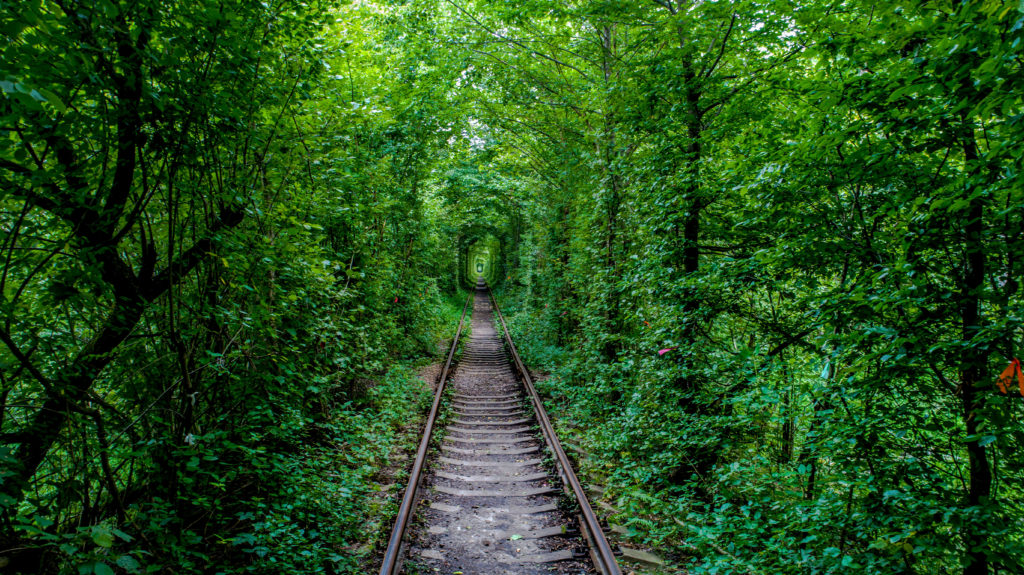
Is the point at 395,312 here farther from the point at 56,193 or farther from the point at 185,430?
the point at 56,193

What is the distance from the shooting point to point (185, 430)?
283 cm

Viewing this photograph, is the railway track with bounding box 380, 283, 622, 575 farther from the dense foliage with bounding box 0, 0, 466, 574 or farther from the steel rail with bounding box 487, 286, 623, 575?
the dense foliage with bounding box 0, 0, 466, 574

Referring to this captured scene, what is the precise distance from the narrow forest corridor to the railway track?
6 centimetres

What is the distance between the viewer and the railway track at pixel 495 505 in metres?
3.81

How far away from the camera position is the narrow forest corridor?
2094mm

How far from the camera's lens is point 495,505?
4836 mm

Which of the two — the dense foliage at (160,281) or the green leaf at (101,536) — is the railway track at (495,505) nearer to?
the dense foliage at (160,281)

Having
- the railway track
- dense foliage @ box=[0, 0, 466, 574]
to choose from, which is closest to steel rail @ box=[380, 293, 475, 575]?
the railway track

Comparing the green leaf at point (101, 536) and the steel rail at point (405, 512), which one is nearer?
the green leaf at point (101, 536)

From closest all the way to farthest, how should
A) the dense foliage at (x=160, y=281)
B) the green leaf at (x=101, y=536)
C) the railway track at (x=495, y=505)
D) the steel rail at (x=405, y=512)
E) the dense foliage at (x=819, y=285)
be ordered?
1. the green leaf at (x=101, y=536)
2. the dense foliage at (x=160, y=281)
3. the dense foliage at (x=819, y=285)
4. the steel rail at (x=405, y=512)
5. the railway track at (x=495, y=505)

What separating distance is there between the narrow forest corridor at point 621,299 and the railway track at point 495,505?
0.19ft

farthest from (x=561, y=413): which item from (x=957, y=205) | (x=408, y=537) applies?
(x=957, y=205)

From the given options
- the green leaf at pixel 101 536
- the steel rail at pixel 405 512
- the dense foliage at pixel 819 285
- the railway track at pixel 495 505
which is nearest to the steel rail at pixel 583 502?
the railway track at pixel 495 505

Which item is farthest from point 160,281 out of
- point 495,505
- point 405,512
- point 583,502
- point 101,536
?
point 583,502
